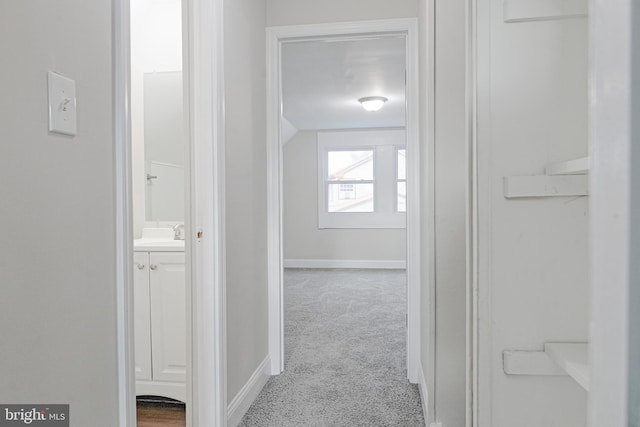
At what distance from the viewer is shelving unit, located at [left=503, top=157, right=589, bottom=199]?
876mm

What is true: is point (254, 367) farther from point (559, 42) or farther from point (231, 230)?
point (559, 42)

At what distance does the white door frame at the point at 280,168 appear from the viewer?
2.48 m

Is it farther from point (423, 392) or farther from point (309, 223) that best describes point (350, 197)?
point (423, 392)

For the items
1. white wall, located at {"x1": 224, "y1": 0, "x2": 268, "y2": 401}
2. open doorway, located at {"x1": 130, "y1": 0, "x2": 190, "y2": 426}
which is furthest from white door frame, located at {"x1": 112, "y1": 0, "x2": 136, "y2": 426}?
open doorway, located at {"x1": 130, "y1": 0, "x2": 190, "y2": 426}

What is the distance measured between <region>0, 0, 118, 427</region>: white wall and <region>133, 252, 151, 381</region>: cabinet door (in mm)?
1133

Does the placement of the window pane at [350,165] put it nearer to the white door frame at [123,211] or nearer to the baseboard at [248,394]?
the baseboard at [248,394]

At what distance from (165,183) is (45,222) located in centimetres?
186

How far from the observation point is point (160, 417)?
6.88ft

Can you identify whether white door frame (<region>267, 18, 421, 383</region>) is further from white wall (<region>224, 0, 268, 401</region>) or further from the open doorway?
the open doorway

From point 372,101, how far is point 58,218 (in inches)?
186

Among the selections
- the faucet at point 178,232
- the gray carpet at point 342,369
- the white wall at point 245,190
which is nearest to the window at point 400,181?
the gray carpet at point 342,369

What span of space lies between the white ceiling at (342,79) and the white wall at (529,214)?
71.2 inches

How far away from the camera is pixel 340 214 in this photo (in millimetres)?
7277

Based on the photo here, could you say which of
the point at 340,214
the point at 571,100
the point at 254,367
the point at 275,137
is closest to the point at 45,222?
the point at 571,100
